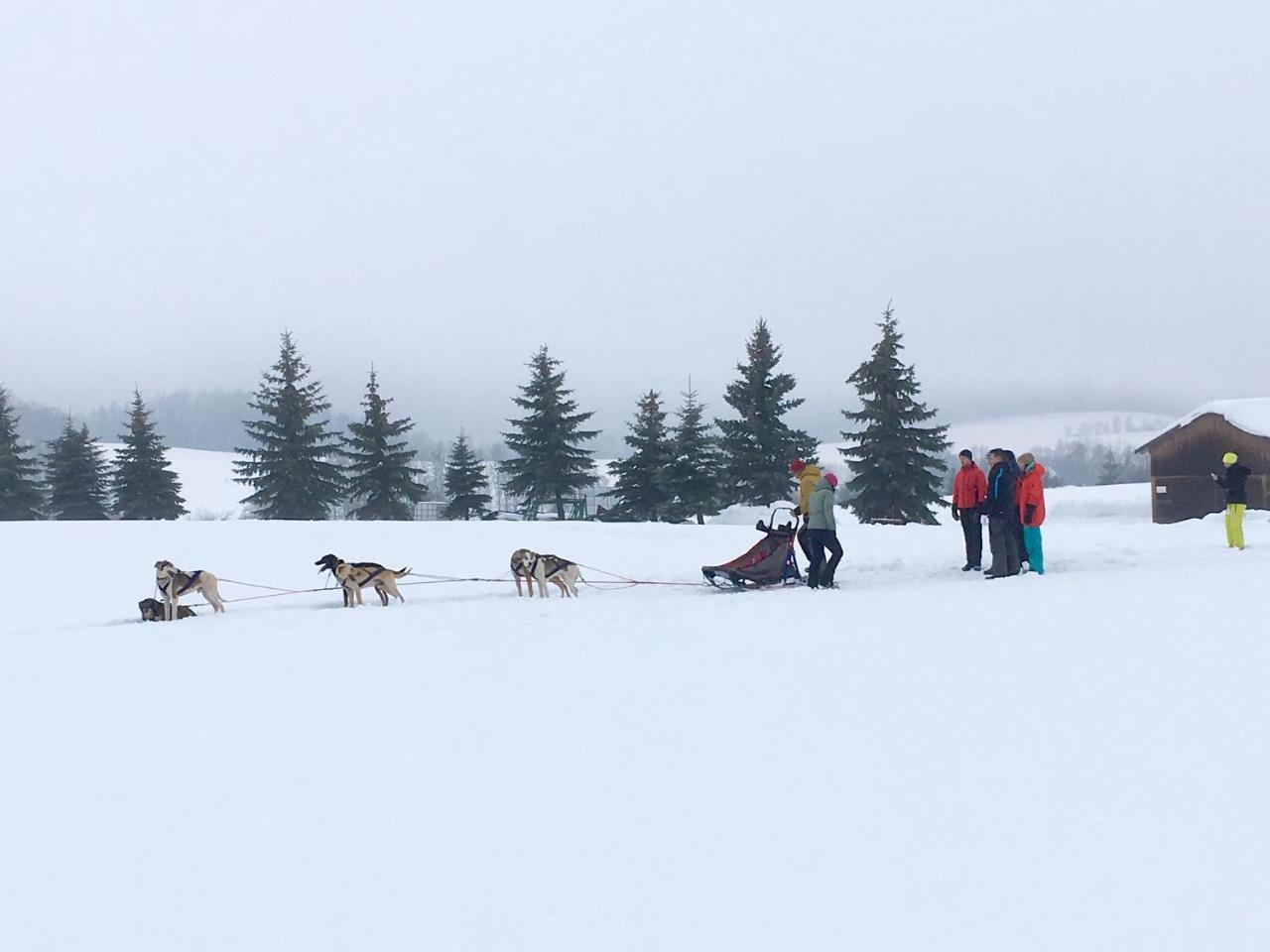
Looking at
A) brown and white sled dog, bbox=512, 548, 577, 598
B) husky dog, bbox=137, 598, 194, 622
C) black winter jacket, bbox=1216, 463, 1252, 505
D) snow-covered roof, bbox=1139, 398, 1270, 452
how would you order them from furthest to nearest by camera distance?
snow-covered roof, bbox=1139, 398, 1270, 452 < black winter jacket, bbox=1216, 463, 1252, 505 < brown and white sled dog, bbox=512, 548, 577, 598 < husky dog, bbox=137, 598, 194, 622

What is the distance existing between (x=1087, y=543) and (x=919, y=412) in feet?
53.0

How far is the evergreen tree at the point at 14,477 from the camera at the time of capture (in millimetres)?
34625

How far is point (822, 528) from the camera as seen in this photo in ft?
37.5

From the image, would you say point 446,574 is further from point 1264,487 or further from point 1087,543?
point 1264,487

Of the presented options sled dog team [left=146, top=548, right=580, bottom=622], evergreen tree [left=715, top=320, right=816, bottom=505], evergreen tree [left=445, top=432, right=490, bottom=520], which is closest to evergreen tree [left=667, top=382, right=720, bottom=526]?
evergreen tree [left=715, top=320, right=816, bottom=505]

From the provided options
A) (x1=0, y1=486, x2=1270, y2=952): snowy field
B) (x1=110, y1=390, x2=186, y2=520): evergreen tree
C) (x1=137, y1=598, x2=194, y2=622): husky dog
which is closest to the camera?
(x1=0, y1=486, x2=1270, y2=952): snowy field

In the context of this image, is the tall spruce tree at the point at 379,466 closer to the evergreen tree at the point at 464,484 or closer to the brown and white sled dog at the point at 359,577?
the evergreen tree at the point at 464,484

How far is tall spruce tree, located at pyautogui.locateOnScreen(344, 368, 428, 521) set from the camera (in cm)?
3419

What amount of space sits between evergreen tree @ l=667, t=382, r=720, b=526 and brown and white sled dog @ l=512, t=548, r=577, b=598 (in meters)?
20.1

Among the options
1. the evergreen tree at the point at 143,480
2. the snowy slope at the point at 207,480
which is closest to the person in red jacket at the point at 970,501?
the evergreen tree at the point at 143,480

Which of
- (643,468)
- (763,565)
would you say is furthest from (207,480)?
(763,565)

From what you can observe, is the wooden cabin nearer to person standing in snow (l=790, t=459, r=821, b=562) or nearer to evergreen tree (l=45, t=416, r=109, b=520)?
person standing in snow (l=790, t=459, r=821, b=562)

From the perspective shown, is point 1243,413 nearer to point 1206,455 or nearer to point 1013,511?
point 1206,455

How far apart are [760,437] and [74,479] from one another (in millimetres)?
31653
